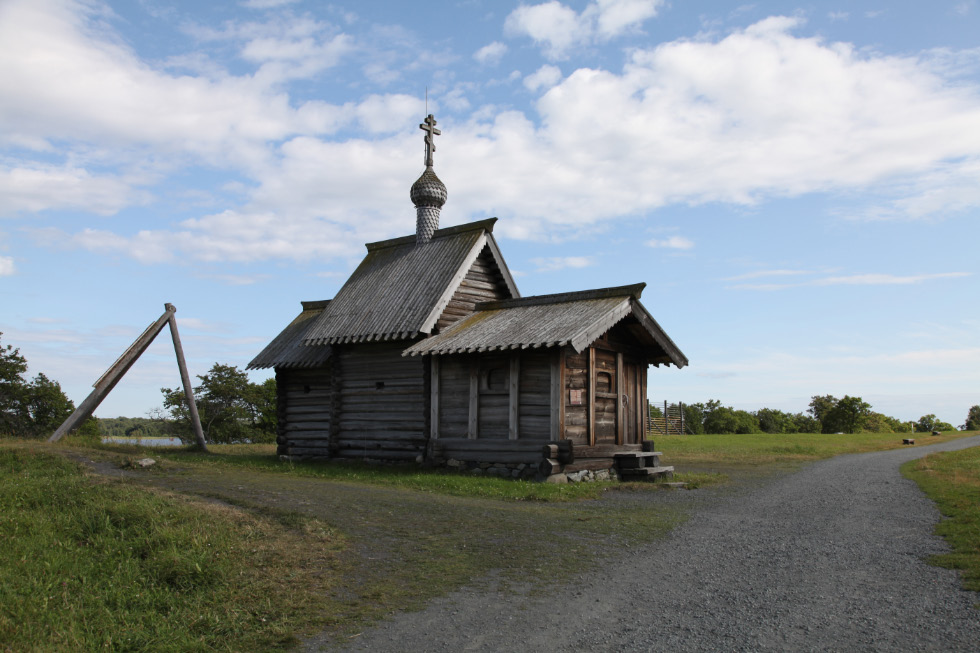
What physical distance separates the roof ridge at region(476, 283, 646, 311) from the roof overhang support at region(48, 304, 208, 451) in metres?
11.5

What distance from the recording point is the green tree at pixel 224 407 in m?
44.0

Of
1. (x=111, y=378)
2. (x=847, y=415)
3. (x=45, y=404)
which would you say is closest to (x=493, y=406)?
(x=111, y=378)

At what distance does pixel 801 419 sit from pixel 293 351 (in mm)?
58339

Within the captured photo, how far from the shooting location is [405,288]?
74.0 ft

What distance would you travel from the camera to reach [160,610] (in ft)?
22.6

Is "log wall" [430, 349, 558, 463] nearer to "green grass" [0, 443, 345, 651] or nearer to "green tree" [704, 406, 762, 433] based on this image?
"green grass" [0, 443, 345, 651]

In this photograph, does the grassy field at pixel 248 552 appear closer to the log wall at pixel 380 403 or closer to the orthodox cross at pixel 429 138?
the log wall at pixel 380 403

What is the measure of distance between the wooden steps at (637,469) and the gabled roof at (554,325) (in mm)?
3362

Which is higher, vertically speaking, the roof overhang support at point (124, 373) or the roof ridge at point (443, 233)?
the roof ridge at point (443, 233)

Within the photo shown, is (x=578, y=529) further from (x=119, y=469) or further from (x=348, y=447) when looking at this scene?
(x=348, y=447)

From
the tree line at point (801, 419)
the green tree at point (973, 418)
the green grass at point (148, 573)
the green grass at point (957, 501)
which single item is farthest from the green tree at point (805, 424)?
the green grass at point (148, 573)

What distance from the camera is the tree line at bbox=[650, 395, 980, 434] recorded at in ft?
208

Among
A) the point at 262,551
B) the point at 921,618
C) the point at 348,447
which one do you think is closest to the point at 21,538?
the point at 262,551

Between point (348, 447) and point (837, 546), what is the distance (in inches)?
618
